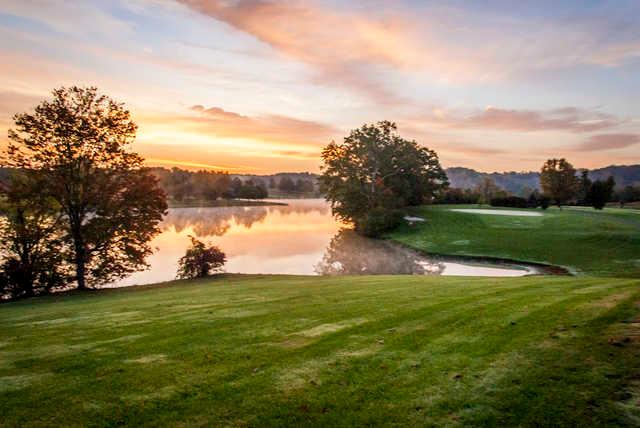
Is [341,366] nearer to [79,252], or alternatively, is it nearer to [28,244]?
[79,252]

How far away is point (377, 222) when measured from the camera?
5319cm

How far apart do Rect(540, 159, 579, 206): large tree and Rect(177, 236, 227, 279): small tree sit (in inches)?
2764

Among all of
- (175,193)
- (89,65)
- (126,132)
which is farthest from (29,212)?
(175,193)

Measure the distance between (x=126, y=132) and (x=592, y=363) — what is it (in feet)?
94.5

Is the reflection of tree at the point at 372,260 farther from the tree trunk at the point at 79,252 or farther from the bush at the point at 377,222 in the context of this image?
the tree trunk at the point at 79,252

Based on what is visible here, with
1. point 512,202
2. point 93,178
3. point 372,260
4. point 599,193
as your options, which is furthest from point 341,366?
point 512,202

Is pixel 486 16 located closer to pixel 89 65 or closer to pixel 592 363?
pixel 592 363

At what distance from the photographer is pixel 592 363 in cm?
630

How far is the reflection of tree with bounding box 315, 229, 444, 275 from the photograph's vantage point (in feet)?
96.9

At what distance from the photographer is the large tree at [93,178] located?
23922 millimetres

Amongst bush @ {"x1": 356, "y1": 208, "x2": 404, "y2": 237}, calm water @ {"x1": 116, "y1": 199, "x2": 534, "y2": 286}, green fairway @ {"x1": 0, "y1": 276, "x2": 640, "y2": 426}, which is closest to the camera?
green fairway @ {"x1": 0, "y1": 276, "x2": 640, "y2": 426}

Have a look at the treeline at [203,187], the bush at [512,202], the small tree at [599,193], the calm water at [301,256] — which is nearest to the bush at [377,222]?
the calm water at [301,256]

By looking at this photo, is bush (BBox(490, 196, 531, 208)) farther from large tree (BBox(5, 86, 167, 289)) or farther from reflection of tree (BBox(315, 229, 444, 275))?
large tree (BBox(5, 86, 167, 289))

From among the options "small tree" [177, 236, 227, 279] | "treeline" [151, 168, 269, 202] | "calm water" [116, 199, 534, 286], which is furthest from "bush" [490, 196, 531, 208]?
"treeline" [151, 168, 269, 202]
